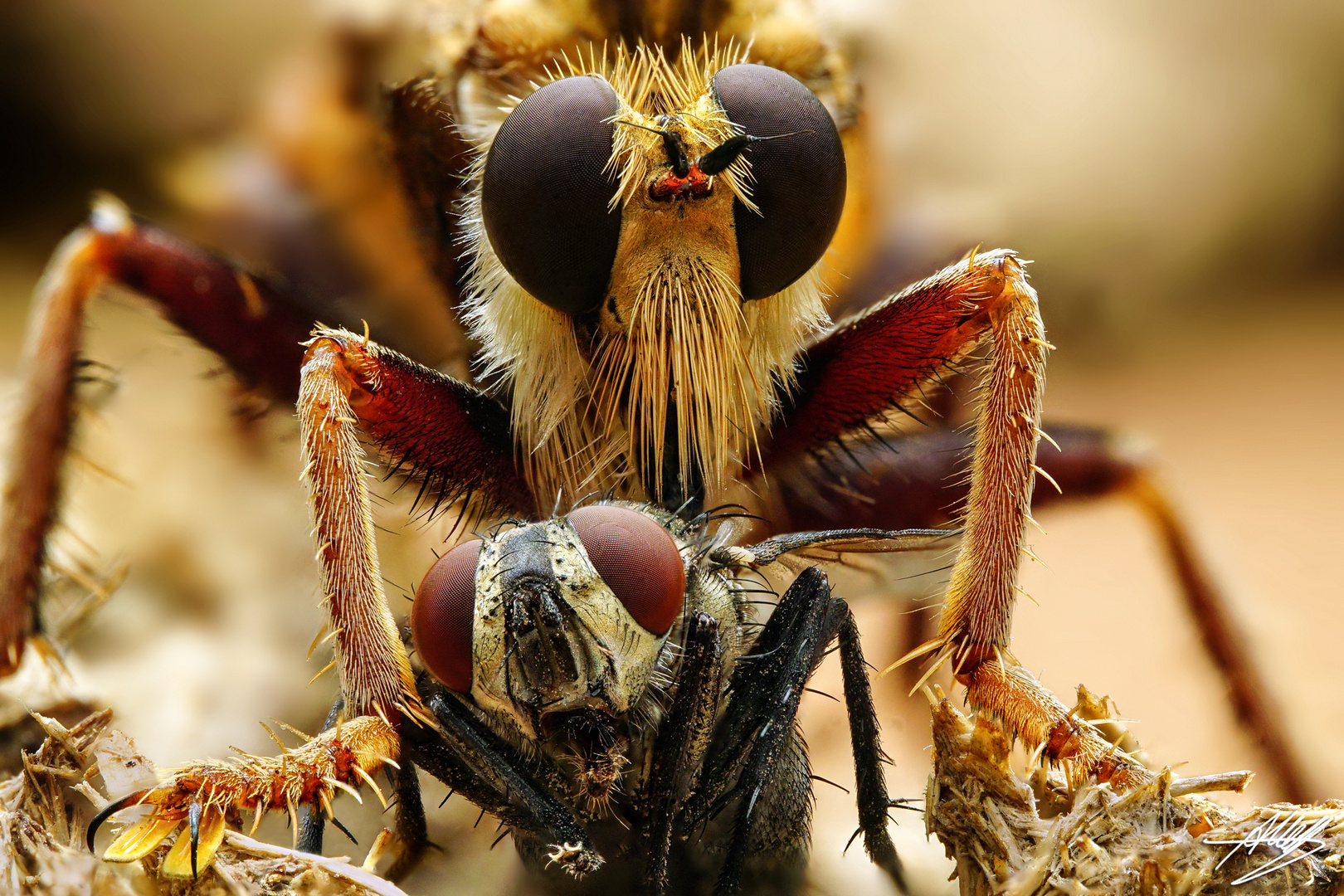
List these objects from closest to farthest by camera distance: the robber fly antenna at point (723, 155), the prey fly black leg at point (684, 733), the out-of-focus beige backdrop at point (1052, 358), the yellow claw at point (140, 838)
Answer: the yellow claw at point (140, 838) < the prey fly black leg at point (684, 733) < the robber fly antenna at point (723, 155) < the out-of-focus beige backdrop at point (1052, 358)

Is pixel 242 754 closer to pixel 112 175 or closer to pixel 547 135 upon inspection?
pixel 547 135

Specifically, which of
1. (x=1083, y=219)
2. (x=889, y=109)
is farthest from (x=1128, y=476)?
(x=1083, y=219)

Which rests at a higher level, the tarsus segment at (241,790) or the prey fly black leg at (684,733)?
the prey fly black leg at (684,733)

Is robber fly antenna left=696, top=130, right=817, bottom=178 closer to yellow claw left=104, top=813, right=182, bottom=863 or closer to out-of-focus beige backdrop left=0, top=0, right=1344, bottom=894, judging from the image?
out-of-focus beige backdrop left=0, top=0, right=1344, bottom=894

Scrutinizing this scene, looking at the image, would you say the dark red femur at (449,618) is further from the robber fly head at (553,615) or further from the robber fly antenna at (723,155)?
the robber fly antenna at (723,155)

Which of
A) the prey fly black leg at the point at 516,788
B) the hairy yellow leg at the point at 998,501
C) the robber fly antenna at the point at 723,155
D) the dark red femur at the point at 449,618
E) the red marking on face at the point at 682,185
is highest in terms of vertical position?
the robber fly antenna at the point at 723,155

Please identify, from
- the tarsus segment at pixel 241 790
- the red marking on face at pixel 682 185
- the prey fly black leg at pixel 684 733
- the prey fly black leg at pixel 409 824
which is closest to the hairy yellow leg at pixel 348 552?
the tarsus segment at pixel 241 790

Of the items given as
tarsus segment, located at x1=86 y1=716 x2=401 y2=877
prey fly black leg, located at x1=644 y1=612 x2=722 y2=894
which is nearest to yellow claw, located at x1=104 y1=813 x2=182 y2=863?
tarsus segment, located at x1=86 y1=716 x2=401 y2=877
